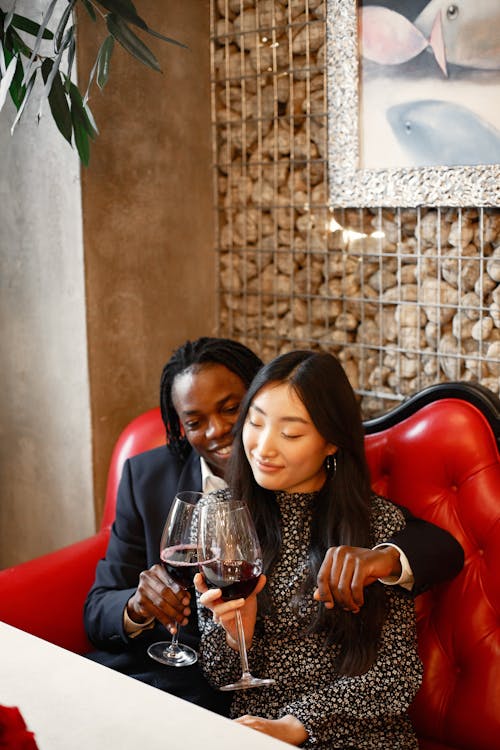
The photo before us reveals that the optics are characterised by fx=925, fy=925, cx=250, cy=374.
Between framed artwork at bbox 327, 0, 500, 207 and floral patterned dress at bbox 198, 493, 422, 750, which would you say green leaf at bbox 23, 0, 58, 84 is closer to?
framed artwork at bbox 327, 0, 500, 207

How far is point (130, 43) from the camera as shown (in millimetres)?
1959

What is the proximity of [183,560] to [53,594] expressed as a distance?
30.9 inches

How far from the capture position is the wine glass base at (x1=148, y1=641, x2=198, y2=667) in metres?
1.71

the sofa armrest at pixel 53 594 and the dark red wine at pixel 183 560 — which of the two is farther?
the sofa armrest at pixel 53 594

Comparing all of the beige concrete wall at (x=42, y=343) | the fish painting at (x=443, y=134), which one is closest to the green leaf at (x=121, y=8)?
the beige concrete wall at (x=42, y=343)

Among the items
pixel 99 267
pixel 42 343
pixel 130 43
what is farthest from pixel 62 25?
pixel 42 343

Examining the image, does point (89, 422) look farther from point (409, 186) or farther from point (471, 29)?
point (471, 29)

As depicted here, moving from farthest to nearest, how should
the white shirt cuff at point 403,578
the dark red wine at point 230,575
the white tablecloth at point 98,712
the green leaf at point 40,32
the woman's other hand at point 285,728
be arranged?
1. the green leaf at point 40,32
2. the white shirt cuff at point 403,578
3. the woman's other hand at point 285,728
4. the dark red wine at point 230,575
5. the white tablecloth at point 98,712

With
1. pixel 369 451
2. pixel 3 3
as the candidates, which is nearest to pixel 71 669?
pixel 369 451

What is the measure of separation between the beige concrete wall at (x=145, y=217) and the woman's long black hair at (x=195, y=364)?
49 centimetres

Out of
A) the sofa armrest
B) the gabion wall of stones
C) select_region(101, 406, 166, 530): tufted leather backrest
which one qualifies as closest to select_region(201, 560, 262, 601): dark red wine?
the sofa armrest

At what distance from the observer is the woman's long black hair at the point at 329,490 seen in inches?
65.6

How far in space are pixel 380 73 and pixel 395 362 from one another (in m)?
0.74

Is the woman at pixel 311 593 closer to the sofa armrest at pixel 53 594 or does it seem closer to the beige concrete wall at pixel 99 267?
the sofa armrest at pixel 53 594
